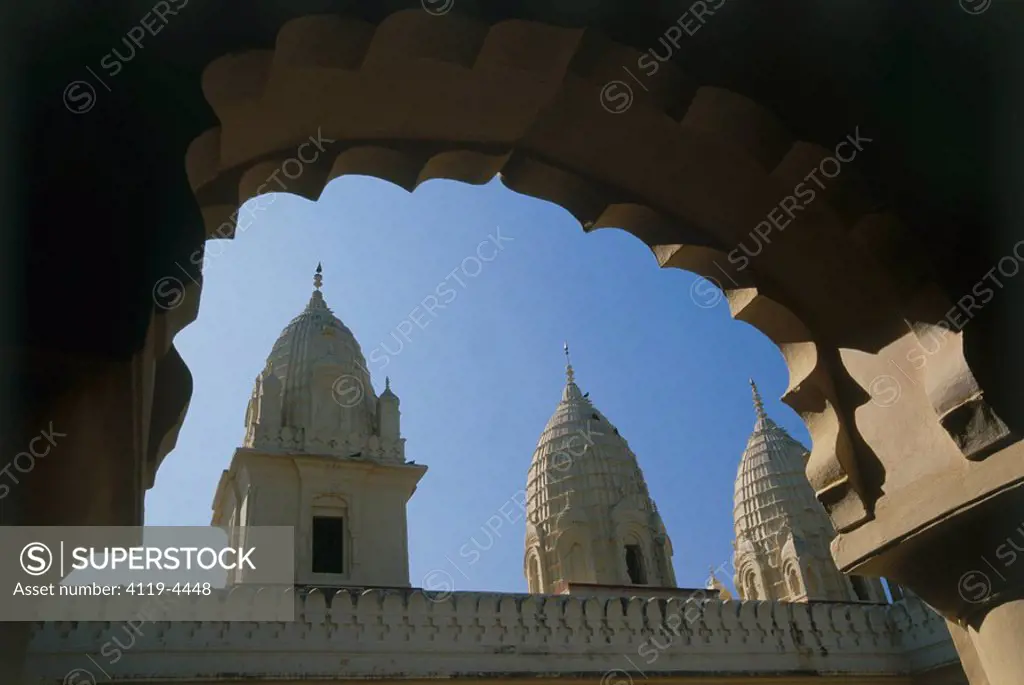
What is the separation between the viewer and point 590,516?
30.2 meters

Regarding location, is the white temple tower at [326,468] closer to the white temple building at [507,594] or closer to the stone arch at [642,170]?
the white temple building at [507,594]

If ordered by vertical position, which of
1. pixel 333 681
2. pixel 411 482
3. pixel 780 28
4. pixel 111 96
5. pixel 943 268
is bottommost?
pixel 943 268

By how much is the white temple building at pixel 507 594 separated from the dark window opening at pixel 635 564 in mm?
77

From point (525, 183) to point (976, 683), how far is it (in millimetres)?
2620

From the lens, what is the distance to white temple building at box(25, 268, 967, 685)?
1599cm

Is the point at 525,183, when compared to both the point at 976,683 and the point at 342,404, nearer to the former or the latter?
the point at 976,683

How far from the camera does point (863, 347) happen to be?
3.51 metres

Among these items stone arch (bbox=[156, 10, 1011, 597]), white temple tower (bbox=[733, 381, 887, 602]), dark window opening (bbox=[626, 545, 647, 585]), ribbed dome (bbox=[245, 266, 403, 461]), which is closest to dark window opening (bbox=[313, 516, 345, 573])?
ribbed dome (bbox=[245, 266, 403, 461])

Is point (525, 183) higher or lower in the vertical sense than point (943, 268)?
higher

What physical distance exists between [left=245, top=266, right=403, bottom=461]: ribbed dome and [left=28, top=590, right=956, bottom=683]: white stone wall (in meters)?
6.88

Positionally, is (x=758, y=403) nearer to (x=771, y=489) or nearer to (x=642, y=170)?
(x=771, y=489)

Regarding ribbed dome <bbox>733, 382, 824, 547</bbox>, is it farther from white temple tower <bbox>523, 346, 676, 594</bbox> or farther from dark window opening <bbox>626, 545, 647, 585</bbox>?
dark window opening <bbox>626, 545, 647, 585</bbox>

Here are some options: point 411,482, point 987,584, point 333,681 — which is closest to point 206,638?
point 333,681

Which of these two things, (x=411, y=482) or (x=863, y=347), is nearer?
(x=863, y=347)
